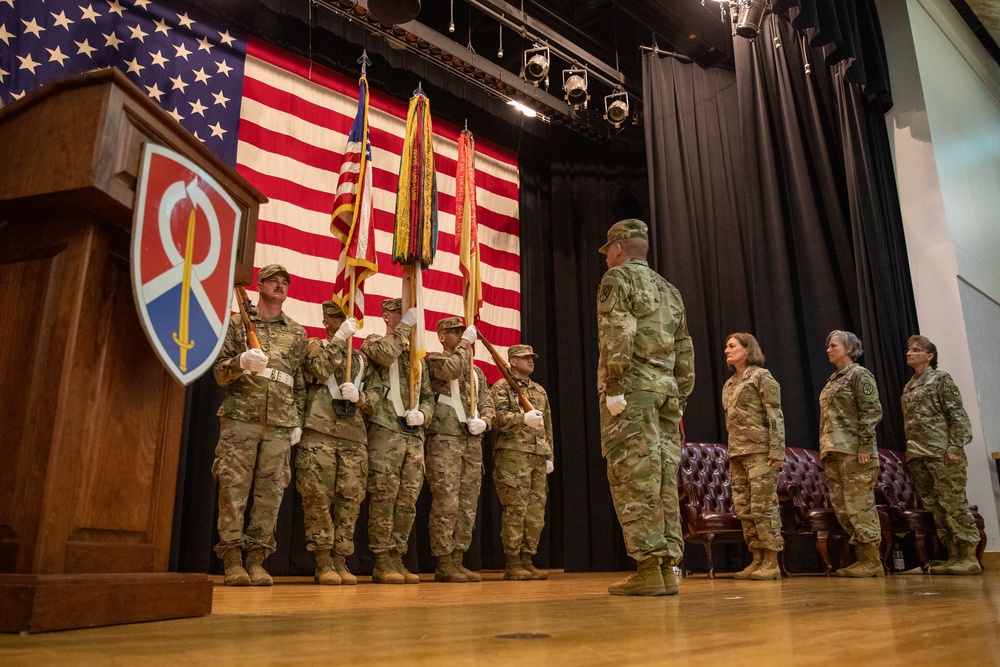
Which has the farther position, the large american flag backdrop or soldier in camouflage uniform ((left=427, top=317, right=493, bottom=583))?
the large american flag backdrop

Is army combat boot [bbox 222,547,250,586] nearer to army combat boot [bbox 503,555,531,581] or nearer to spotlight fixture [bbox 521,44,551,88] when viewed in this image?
army combat boot [bbox 503,555,531,581]

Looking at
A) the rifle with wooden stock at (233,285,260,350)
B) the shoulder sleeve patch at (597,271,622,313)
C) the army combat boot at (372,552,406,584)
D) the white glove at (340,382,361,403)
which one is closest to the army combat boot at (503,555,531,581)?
the army combat boot at (372,552,406,584)

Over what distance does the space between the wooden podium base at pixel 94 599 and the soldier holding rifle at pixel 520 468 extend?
3.40 meters

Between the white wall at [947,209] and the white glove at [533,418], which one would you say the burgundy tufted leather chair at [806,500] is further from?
the white glove at [533,418]

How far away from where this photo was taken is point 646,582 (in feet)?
8.39

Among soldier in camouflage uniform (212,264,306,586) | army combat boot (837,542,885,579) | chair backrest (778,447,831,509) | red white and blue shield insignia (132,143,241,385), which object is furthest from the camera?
chair backrest (778,447,831,509)

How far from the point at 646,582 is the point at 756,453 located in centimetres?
200

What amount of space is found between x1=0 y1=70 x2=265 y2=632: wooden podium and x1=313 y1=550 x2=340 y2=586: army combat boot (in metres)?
2.23

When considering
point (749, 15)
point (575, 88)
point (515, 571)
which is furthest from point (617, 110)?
point (515, 571)

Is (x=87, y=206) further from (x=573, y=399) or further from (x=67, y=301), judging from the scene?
(x=573, y=399)

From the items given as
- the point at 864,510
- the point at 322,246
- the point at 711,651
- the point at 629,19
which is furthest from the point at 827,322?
the point at 711,651

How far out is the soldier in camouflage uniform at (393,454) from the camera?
410 centimetres

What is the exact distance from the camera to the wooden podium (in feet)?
3.96

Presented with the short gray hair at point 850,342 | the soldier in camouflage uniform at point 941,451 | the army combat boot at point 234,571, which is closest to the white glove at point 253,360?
the army combat boot at point 234,571
